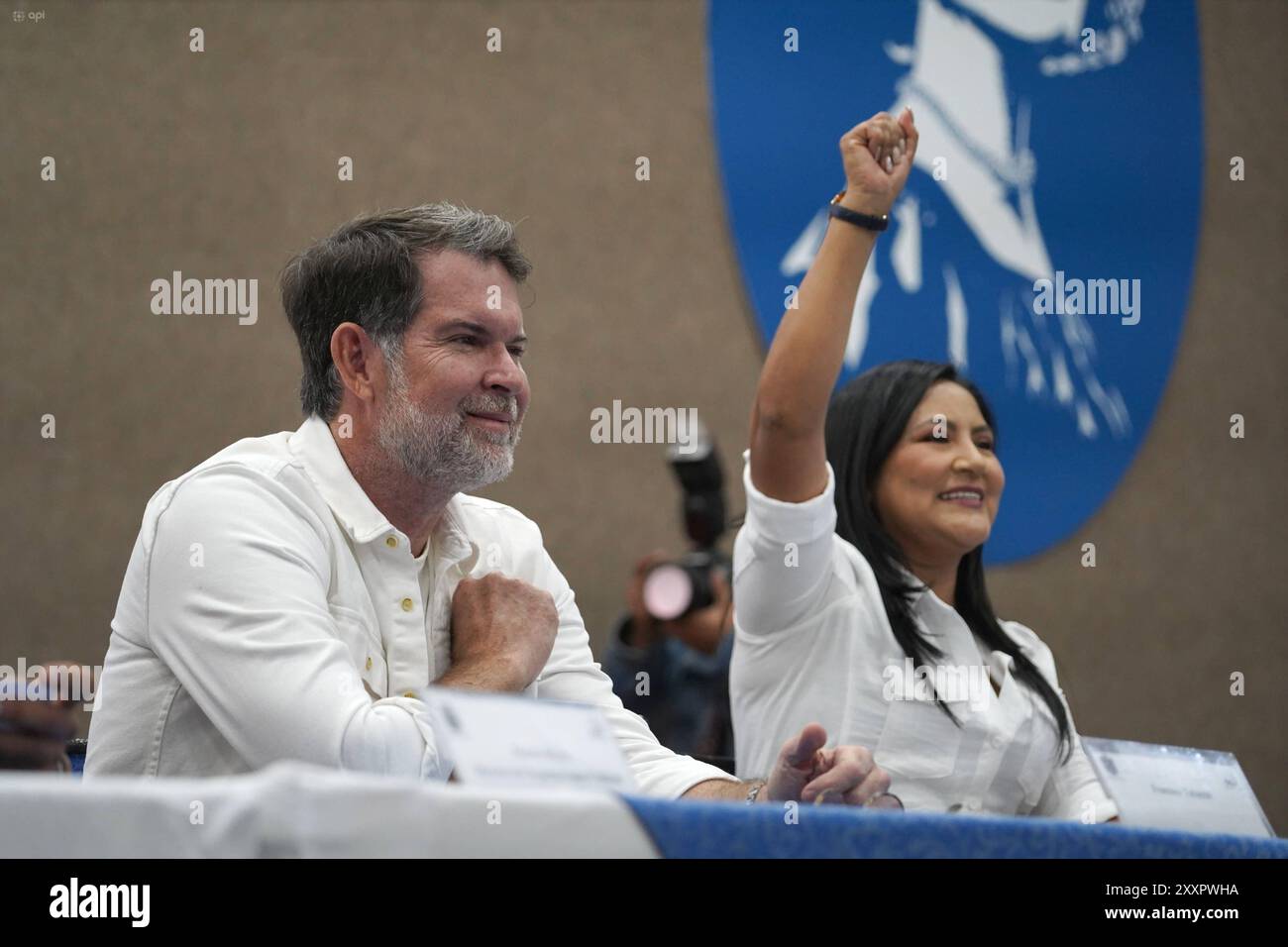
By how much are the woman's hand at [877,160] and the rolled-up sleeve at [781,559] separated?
1.14 feet

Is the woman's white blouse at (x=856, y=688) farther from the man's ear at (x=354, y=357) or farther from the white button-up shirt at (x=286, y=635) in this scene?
the man's ear at (x=354, y=357)

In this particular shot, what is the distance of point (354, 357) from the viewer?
5.29 ft

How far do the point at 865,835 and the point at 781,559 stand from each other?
1.07 meters

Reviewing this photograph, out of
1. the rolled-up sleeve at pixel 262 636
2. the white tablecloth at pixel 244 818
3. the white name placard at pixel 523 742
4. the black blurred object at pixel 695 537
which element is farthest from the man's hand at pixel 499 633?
the black blurred object at pixel 695 537

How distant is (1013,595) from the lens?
168 inches

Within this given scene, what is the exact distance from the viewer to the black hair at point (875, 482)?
194 centimetres

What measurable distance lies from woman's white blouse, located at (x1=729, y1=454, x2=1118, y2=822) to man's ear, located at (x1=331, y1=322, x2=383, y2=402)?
507 millimetres

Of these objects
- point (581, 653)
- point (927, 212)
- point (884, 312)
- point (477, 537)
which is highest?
point (927, 212)

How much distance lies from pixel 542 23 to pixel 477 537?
2.63m

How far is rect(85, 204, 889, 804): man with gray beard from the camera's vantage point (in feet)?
4.02
